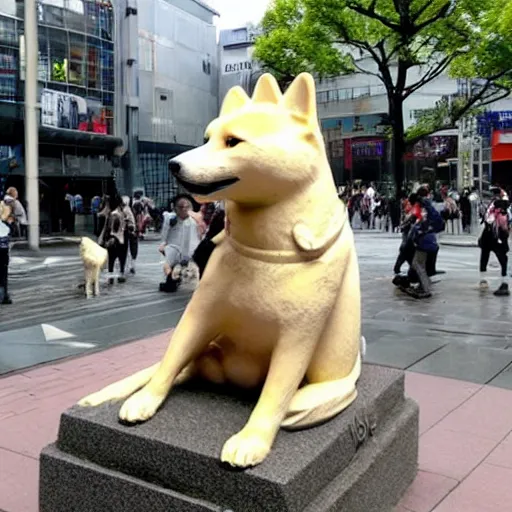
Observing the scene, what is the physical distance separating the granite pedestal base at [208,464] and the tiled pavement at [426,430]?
15.8 inches

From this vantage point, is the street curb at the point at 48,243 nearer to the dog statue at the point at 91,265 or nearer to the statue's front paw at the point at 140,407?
the dog statue at the point at 91,265

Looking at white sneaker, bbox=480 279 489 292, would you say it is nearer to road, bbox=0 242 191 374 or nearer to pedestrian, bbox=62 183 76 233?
road, bbox=0 242 191 374

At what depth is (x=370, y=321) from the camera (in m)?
7.80

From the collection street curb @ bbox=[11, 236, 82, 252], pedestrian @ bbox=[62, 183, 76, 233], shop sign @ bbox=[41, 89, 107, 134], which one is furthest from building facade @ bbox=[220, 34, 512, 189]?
street curb @ bbox=[11, 236, 82, 252]

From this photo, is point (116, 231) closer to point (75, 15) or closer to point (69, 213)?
point (69, 213)

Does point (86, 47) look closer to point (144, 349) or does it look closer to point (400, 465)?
point (144, 349)

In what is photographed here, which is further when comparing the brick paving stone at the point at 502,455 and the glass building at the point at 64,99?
the glass building at the point at 64,99

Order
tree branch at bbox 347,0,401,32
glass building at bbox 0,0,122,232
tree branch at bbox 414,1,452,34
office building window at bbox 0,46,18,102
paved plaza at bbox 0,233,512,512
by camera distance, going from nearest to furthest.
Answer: paved plaza at bbox 0,233,512,512
tree branch at bbox 347,0,401,32
tree branch at bbox 414,1,452,34
office building window at bbox 0,46,18,102
glass building at bbox 0,0,122,232

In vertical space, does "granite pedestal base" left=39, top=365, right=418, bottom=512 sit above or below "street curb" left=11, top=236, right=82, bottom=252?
below

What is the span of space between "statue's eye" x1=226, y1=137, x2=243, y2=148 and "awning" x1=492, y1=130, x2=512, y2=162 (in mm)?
34913

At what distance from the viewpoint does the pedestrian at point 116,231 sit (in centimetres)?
1124

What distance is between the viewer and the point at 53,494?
284cm

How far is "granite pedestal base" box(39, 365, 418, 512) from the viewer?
7.96 feet

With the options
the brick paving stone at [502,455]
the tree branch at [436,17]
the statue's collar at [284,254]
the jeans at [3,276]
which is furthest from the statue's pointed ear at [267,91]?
the tree branch at [436,17]
